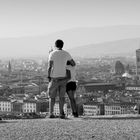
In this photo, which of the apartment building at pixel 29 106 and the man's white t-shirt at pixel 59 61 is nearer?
the man's white t-shirt at pixel 59 61

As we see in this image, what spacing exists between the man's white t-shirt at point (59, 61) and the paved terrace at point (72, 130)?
790 millimetres

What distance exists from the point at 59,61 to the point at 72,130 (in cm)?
149

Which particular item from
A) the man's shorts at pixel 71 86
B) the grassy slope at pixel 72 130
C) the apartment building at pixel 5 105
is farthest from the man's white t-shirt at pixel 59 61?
the apartment building at pixel 5 105

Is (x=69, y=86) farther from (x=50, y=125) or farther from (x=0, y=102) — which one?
(x=0, y=102)

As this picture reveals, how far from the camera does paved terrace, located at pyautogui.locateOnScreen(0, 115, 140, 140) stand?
497 cm

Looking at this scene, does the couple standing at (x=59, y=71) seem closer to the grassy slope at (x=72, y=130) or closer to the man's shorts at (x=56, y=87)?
the man's shorts at (x=56, y=87)

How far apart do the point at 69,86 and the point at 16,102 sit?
38501 millimetres

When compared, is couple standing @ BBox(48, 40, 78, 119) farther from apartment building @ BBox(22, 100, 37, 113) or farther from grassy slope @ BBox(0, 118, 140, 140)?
apartment building @ BBox(22, 100, 37, 113)

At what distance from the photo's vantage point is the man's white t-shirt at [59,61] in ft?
21.6

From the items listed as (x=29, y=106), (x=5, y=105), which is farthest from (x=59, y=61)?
(x=5, y=105)

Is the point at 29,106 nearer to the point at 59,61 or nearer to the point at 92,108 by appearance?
the point at 92,108

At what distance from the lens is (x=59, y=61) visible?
6.59 metres

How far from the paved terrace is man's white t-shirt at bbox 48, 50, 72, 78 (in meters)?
0.79

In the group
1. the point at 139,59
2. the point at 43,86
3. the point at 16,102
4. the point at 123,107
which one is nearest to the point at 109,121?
the point at 123,107
